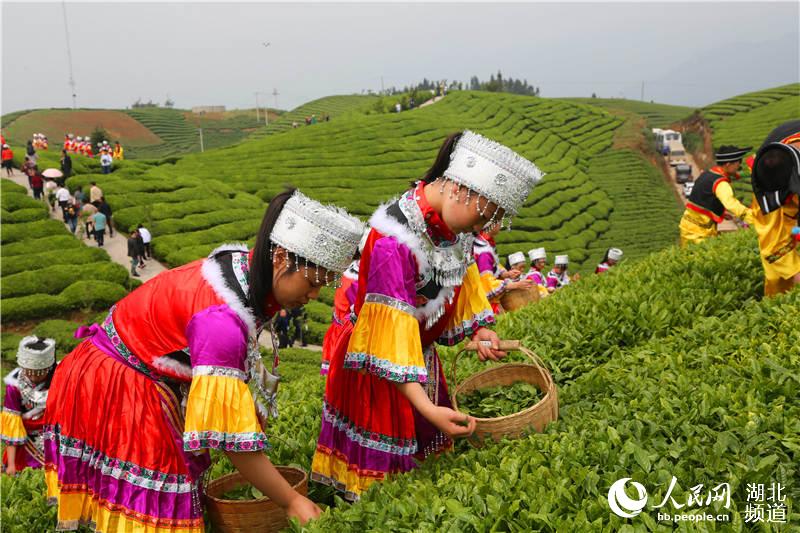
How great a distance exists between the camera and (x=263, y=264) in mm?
2180

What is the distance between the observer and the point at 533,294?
23.6 feet

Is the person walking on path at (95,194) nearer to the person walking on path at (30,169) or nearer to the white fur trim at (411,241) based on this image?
the person walking on path at (30,169)

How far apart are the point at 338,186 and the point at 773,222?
23509 millimetres

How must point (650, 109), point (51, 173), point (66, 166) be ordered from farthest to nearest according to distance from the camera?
point (650, 109) → point (66, 166) → point (51, 173)

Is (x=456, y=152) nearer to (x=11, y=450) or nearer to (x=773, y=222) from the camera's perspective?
(x=773, y=222)

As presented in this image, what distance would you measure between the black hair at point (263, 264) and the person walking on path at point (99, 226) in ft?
56.9

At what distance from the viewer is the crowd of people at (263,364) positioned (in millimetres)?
2133

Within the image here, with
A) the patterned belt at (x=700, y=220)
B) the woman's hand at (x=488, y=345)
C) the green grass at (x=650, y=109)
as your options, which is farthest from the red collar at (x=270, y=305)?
the green grass at (x=650, y=109)

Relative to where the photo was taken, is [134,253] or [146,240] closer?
[134,253]

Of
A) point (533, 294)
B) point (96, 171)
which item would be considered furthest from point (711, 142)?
point (533, 294)

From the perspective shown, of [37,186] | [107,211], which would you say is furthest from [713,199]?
[37,186]

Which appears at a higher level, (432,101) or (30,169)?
(432,101)

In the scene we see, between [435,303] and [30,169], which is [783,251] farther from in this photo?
[30,169]

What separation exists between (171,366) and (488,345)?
1388mm
